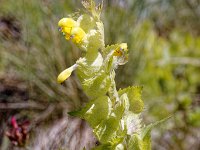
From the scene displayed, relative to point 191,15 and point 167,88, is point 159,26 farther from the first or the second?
point 167,88

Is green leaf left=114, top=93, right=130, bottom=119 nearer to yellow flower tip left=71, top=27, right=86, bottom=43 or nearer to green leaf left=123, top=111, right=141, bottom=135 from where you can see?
green leaf left=123, top=111, right=141, bottom=135

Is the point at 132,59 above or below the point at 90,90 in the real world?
above

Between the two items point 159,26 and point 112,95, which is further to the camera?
point 159,26

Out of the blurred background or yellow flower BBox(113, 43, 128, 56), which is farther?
the blurred background

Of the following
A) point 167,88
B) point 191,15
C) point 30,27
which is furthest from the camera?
point 191,15

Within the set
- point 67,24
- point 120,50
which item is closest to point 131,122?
point 120,50

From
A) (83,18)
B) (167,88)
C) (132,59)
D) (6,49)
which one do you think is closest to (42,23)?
(6,49)

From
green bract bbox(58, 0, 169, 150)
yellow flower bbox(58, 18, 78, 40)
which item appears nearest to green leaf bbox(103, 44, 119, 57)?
green bract bbox(58, 0, 169, 150)
